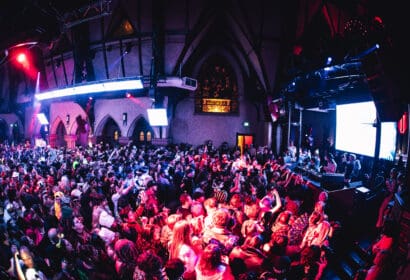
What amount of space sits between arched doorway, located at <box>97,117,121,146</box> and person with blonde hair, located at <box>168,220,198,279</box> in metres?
17.1

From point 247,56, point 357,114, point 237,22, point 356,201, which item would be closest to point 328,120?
point 247,56

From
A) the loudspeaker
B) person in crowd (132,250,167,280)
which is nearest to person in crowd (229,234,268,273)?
person in crowd (132,250,167,280)

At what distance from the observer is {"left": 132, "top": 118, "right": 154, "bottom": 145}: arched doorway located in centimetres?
1864

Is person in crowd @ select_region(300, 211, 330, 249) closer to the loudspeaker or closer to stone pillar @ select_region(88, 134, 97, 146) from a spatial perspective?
the loudspeaker

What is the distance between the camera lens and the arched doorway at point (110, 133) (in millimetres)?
19688

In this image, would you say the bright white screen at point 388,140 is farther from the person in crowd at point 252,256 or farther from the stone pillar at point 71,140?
the stone pillar at point 71,140

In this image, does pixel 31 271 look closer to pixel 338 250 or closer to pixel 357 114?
pixel 338 250

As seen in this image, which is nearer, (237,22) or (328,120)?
(237,22)

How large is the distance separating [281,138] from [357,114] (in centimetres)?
711

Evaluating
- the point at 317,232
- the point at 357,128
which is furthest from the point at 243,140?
the point at 317,232

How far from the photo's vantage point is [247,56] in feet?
58.0

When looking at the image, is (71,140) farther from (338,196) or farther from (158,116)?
(338,196)

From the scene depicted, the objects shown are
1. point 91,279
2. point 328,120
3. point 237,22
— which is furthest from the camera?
point 328,120

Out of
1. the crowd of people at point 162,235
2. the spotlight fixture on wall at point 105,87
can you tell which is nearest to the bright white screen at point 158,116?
the spotlight fixture on wall at point 105,87
